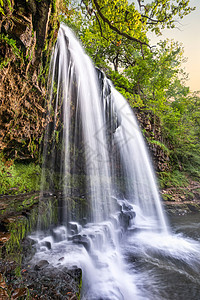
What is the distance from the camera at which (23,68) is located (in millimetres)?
3408

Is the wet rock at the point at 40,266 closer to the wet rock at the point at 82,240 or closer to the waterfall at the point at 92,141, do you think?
the wet rock at the point at 82,240

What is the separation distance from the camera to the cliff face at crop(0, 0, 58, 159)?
299 centimetres

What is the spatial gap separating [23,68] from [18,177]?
9.27 ft

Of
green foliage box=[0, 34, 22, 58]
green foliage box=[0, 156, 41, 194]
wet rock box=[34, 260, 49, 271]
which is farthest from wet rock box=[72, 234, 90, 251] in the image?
green foliage box=[0, 34, 22, 58]

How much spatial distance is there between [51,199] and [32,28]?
4.52 m

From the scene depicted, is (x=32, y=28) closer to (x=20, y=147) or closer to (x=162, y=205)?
(x=20, y=147)

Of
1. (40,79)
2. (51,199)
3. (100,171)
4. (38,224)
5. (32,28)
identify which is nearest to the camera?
(32,28)

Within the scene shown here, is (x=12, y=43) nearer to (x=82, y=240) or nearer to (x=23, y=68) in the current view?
(x=23, y=68)

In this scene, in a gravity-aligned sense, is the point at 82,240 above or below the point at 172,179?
below

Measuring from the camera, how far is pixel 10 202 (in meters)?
3.38

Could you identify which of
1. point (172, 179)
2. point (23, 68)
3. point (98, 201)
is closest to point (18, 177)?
point (23, 68)

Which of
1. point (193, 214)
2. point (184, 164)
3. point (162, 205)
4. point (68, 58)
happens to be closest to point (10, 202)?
point (68, 58)

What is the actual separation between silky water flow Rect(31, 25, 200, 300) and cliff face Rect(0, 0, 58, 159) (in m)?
0.62

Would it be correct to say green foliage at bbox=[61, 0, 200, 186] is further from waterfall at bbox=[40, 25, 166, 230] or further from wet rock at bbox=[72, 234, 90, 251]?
wet rock at bbox=[72, 234, 90, 251]
